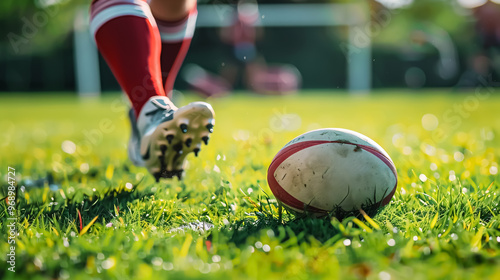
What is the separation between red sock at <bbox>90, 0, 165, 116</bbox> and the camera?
2.35 m

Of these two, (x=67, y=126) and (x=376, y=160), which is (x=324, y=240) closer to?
(x=376, y=160)

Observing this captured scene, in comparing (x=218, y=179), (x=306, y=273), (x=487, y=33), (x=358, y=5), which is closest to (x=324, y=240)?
(x=306, y=273)

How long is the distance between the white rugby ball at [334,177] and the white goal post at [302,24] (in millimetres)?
13342

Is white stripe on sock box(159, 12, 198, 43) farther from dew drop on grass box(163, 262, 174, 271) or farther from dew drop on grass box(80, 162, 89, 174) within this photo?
dew drop on grass box(163, 262, 174, 271)

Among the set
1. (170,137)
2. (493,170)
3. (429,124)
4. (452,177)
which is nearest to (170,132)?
(170,137)

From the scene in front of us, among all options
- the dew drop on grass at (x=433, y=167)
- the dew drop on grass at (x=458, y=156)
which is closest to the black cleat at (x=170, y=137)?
the dew drop on grass at (x=433, y=167)

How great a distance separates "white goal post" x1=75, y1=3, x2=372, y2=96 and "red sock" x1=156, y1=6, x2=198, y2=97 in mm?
12109

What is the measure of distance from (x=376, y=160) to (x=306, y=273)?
0.70 m

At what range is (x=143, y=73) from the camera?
2.35 metres

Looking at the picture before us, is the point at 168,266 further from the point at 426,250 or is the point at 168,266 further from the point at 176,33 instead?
the point at 176,33

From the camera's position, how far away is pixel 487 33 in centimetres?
1208

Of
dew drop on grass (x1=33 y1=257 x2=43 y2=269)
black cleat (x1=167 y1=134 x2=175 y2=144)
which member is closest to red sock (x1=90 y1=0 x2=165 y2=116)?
black cleat (x1=167 y1=134 x2=175 y2=144)

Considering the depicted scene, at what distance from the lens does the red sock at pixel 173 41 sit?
9.47ft

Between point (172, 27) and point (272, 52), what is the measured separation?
15.8 metres
